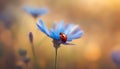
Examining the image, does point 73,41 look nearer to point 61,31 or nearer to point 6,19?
point 6,19

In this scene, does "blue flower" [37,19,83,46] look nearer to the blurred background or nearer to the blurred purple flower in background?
the blurred background

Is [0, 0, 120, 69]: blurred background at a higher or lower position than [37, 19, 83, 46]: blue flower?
higher

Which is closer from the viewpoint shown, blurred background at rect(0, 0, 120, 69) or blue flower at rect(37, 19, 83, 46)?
blue flower at rect(37, 19, 83, 46)

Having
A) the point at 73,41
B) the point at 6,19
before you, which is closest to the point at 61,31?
the point at 6,19

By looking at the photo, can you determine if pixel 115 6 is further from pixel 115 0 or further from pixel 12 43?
pixel 12 43

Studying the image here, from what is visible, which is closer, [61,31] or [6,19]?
[61,31]

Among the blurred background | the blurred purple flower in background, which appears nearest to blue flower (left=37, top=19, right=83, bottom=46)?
the blurred background

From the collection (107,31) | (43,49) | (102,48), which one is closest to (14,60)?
(43,49)
